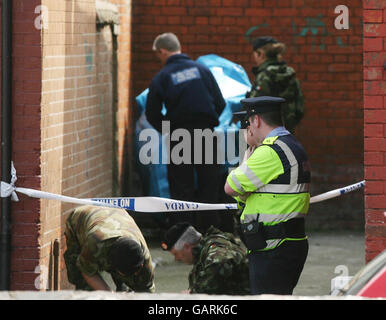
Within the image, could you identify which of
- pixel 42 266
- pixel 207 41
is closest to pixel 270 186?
pixel 42 266

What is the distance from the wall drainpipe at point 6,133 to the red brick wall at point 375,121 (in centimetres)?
239

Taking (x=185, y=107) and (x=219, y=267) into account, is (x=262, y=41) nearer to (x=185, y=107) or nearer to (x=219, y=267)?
(x=185, y=107)

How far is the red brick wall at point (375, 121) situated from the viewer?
249 inches

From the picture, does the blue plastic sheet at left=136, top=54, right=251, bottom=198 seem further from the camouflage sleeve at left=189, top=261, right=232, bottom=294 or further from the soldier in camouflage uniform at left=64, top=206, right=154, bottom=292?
the camouflage sleeve at left=189, top=261, right=232, bottom=294

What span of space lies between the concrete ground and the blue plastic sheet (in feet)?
2.17

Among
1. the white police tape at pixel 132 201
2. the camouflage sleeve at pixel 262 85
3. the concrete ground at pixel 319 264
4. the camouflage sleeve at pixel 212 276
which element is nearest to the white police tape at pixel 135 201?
the white police tape at pixel 132 201

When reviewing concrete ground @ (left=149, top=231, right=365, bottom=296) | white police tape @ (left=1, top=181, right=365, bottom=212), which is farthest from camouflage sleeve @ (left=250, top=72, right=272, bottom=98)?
white police tape @ (left=1, top=181, right=365, bottom=212)

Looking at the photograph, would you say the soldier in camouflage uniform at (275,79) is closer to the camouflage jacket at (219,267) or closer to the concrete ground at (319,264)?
the concrete ground at (319,264)

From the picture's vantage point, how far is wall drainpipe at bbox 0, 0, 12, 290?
659 cm

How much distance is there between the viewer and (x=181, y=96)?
9.38m

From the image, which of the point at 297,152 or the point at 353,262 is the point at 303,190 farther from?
the point at 353,262

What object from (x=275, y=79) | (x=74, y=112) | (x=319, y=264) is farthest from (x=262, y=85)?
(x=74, y=112)

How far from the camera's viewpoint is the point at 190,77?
9.40m

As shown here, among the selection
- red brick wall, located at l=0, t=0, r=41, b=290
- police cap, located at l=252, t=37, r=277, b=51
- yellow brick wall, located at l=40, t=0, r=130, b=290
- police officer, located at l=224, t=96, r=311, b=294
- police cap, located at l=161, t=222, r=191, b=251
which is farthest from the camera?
police cap, located at l=252, t=37, r=277, b=51
